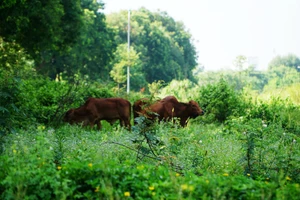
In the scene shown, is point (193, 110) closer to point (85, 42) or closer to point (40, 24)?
point (40, 24)

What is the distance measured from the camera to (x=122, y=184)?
4762mm

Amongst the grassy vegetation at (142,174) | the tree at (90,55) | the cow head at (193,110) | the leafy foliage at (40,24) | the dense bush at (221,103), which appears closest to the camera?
the grassy vegetation at (142,174)

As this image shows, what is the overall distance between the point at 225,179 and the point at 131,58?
54.2 m

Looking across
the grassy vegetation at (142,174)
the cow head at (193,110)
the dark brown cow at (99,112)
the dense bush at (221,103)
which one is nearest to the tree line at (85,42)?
Answer: the dark brown cow at (99,112)

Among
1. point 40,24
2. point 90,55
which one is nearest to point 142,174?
point 40,24

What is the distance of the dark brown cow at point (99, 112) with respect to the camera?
1338 centimetres

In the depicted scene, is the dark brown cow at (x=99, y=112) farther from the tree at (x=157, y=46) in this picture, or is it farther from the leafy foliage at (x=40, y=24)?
the tree at (x=157, y=46)

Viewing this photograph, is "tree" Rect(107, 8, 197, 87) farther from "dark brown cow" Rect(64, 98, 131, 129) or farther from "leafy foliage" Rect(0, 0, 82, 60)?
"dark brown cow" Rect(64, 98, 131, 129)

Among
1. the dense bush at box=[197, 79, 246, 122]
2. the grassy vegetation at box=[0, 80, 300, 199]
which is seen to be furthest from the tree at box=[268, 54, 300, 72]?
the grassy vegetation at box=[0, 80, 300, 199]

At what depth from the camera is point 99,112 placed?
13719 mm

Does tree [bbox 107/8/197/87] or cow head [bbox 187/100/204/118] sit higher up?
tree [bbox 107/8/197/87]

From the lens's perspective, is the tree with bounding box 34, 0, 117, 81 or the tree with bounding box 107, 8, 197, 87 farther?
the tree with bounding box 107, 8, 197, 87

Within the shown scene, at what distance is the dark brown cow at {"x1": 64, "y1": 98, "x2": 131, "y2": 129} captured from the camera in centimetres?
1338

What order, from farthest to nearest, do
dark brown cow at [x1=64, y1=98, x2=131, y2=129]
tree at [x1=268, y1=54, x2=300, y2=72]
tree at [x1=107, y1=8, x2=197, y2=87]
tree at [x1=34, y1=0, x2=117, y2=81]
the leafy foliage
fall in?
1. tree at [x1=268, y1=54, x2=300, y2=72]
2. tree at [x1=107, y1=8, x2=197, y2=87]
3. tree at [x1=34, y1=0, x2=117, y2=81]
4. the leafy foliage
5. dark brown cow at [x1=64, y1=98, x2=131, y2=129]
